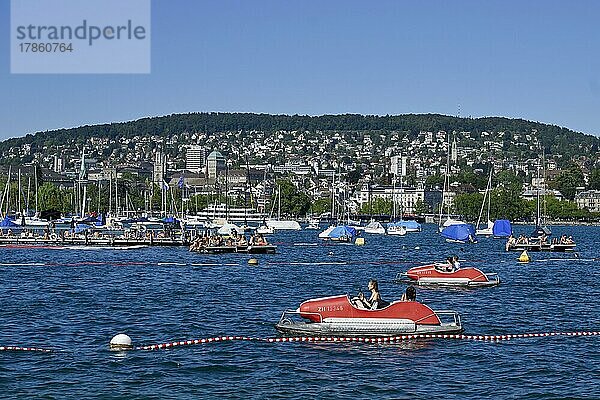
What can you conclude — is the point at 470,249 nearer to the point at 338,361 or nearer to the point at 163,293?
the point at 163,293

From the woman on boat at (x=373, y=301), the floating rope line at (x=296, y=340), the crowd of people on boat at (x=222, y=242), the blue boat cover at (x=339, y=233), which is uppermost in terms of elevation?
the woman on boat at (x=373, y=301)

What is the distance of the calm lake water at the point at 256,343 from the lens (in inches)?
1117

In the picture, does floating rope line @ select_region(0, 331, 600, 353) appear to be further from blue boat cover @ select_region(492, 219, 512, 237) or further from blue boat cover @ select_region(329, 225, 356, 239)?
blue boat cover @ select_region(492, 219, 512, 237)

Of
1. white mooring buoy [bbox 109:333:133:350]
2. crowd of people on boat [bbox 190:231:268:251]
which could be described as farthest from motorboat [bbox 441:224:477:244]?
white mooring buoy [bbox 109:333:133:350]

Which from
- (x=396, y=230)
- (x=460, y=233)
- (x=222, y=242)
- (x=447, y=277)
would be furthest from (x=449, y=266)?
(x=396, y=230)

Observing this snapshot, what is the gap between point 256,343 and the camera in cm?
3491

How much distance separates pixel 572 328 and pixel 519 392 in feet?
42.9

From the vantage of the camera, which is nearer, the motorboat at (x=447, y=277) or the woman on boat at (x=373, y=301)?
the woman on boat at (x=373, y=301)

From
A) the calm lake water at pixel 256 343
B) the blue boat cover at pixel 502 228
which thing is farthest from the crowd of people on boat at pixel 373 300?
the blue boat cover at pixel 502 228

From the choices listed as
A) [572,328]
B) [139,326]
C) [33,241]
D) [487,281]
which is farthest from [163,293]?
[33,241]

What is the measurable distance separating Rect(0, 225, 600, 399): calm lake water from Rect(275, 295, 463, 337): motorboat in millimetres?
778

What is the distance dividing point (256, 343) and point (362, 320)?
11.7 ft

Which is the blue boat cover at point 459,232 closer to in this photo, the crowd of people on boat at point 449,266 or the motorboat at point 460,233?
the motorboat at point 460,233

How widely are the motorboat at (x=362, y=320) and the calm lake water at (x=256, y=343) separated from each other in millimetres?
778
